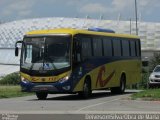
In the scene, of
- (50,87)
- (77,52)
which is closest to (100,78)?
(77,52)

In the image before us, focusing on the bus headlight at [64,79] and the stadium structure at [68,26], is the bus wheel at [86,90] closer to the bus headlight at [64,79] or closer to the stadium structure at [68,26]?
the bus headlight at [64,79]

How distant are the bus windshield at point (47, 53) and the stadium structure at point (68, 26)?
302ft

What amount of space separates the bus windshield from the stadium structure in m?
92.0

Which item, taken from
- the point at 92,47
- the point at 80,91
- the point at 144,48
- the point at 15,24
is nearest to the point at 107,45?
the point at 92,47

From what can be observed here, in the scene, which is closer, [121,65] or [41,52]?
[41,52]

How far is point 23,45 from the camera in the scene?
25.8 metres

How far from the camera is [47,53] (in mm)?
25000

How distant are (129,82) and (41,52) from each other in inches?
374

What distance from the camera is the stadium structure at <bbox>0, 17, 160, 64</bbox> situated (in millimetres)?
127125

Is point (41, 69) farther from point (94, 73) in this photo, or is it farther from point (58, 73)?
point (94, 73)

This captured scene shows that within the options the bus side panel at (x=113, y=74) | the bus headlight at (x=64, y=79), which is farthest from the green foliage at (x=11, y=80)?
the bus headlight at (x=64, y=79)

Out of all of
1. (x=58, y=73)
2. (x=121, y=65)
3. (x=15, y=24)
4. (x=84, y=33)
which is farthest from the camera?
(x=15, y=24)

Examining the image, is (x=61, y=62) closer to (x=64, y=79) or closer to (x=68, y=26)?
(x=64, y=79)

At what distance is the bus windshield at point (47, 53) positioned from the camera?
24.8 m
